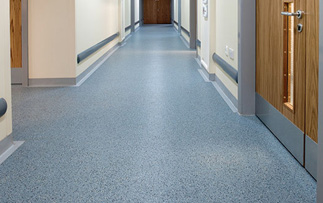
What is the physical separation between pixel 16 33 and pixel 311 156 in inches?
198

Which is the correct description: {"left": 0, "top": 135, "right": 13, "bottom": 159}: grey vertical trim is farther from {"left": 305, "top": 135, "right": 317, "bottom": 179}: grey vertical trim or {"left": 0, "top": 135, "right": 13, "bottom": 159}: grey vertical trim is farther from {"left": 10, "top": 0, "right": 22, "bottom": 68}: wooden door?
{"left": 10, "top": 0, "right": 22, "bottom": 68}: wooden door

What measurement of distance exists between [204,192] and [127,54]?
891 centimetres

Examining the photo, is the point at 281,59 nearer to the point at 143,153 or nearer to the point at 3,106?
the point at 143,153

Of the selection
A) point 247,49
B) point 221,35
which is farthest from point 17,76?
point 247,49

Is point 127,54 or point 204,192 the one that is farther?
point 127,54

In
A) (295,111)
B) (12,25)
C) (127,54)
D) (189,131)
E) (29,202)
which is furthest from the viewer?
(127,54)

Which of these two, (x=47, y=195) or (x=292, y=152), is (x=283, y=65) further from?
(x=47, y=195)

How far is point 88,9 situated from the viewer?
26.1 feet

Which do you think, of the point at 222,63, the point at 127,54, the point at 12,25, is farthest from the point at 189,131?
the point at 127,54

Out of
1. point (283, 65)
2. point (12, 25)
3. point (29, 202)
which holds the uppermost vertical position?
point (12, 25)

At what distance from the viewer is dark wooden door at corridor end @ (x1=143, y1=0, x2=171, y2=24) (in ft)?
99.4

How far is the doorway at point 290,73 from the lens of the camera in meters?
2.78

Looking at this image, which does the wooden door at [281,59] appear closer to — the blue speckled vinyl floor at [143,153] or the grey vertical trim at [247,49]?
the grey vertical trim at [247,49]

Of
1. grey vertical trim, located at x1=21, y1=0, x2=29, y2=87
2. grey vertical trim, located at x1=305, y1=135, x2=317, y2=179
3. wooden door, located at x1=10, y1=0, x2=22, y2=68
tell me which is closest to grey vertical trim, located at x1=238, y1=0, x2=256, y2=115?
grey vertical trim, located at x1=305, y1=135, x2=317, y2=179
